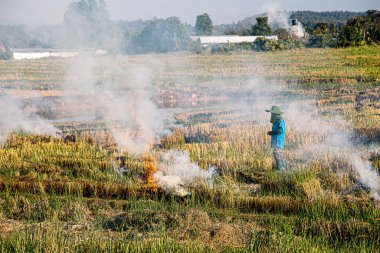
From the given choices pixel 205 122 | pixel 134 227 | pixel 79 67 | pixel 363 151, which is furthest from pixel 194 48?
pixel 134 227

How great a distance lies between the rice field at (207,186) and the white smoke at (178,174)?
0.33 ft

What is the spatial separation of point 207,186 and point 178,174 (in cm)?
77

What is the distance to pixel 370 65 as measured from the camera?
91.0ft

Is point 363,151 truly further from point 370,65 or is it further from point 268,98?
point 370,65

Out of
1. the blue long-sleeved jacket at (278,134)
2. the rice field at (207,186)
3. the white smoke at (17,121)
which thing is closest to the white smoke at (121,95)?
the rice field at (207,186)

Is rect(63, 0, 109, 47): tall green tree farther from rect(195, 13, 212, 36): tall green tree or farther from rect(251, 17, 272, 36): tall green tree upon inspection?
rect(195, 13, 212, 36): tall green tree

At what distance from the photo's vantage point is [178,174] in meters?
8.62

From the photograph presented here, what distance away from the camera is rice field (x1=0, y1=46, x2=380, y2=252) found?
594 cm

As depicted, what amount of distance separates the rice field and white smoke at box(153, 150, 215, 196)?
0.10m

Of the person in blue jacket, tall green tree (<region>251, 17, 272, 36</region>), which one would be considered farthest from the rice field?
tall green tree (<region>251, 17, 272, 36</region>)

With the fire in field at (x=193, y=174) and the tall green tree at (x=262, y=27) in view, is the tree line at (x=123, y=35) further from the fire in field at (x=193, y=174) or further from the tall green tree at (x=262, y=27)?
the tall green tree at (x=262, y=27)

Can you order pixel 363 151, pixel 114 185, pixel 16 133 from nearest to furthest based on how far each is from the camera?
pixel 114 185 → pixel 363 151 → pixel 16 133

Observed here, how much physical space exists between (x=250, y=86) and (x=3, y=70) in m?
17.2

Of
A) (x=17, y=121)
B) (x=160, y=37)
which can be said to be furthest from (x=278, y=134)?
(x=160, y=37)
